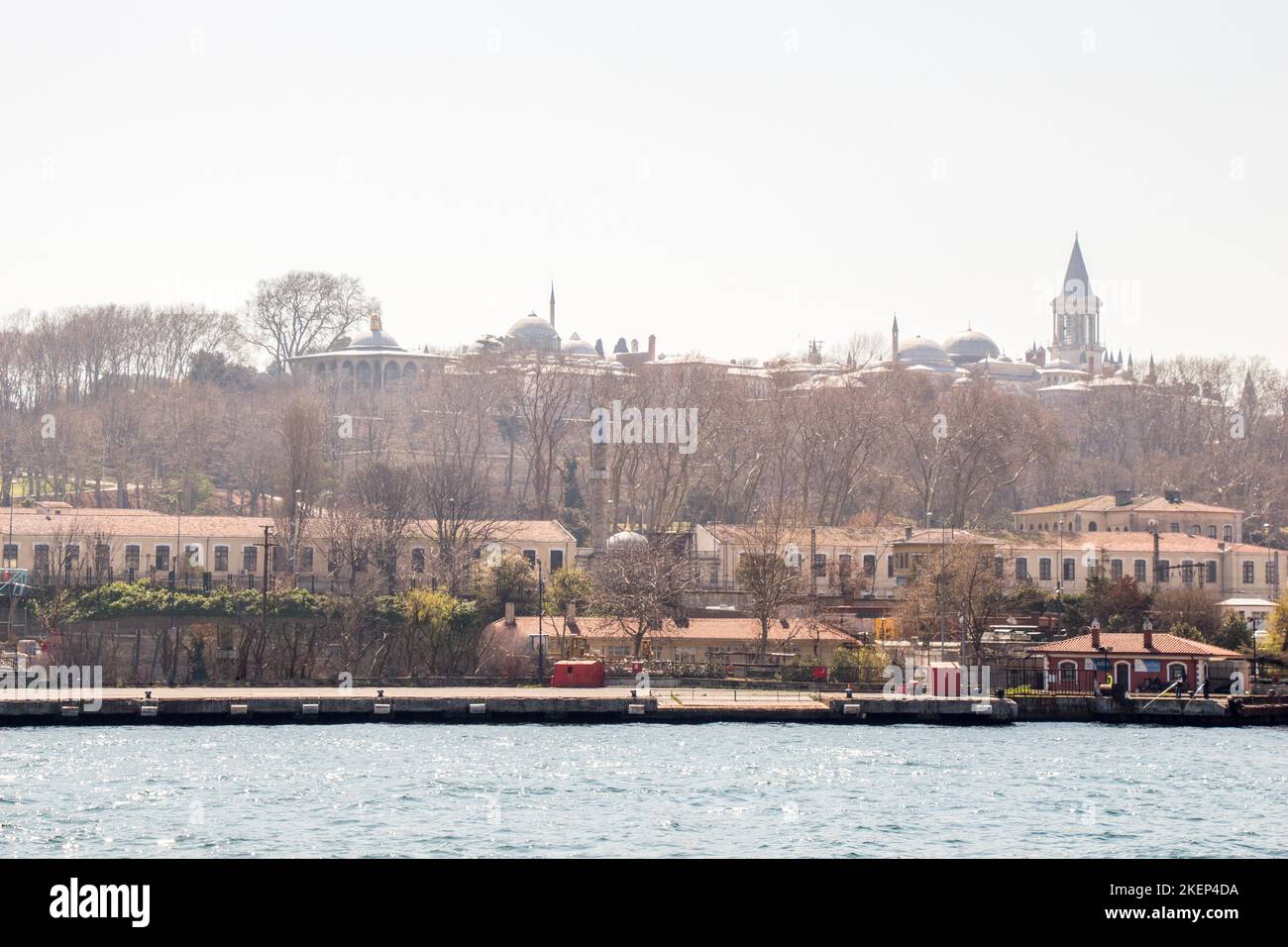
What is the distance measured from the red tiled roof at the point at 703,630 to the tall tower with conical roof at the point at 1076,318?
136553 mm

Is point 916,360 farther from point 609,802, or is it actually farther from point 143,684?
point 609,802

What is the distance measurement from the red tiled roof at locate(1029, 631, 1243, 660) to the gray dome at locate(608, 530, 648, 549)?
16.4 metres

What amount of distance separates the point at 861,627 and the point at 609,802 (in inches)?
1161

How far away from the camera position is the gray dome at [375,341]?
4286 inches

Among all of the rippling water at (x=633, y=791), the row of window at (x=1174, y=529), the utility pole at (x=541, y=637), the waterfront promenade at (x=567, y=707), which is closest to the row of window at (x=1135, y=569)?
the row of window at (x=1174, y=529)

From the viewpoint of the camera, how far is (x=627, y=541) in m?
62.9

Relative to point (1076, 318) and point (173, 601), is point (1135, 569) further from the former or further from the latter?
point (1076, 318)

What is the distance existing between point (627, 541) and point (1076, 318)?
138976mm

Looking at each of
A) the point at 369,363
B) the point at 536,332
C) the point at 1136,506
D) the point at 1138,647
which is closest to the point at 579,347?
the point at 536,332

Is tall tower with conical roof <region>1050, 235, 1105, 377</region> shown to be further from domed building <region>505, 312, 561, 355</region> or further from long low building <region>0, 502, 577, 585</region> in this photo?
long low building <region>0, 502, 577, 585</region>

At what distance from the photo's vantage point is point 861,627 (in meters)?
57.3

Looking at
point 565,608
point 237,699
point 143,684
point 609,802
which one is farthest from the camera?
point 565,608
